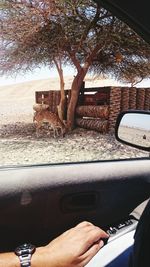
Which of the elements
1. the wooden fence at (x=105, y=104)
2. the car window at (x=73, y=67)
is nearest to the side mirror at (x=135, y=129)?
the car window at (x=73, y=67)

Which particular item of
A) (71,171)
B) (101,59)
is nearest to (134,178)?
(71,171)

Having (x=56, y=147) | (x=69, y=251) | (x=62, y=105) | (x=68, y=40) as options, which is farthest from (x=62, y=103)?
(x=69, y=251)

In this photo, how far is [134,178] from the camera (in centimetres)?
243

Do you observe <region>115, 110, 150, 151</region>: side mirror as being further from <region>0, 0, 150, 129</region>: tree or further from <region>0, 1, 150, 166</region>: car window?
<region>0, 0, 150, 129</region>: tree

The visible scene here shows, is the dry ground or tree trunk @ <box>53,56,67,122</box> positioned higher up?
tree trunk @ <box>53,56,67,122</box>

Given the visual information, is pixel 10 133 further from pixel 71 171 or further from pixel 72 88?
pixel 71 171

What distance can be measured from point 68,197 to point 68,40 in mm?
12359

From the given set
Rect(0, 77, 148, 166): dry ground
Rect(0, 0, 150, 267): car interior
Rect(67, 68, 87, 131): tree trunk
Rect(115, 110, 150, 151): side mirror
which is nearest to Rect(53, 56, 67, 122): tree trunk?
Rect(67, 68, 87, 131): tree trunk

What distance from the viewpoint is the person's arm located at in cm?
177

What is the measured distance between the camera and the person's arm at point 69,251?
1771 mm

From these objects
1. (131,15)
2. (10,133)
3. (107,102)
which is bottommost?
(10,133)

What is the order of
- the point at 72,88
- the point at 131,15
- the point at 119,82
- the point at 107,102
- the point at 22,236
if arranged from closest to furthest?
1. the point at 131,15
2. the point at 22,236
3. the point at 107,102
4. the point at 72,88
5. the point at 119,82

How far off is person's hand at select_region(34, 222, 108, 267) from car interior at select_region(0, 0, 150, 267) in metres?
0.09

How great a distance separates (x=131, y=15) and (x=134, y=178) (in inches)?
61.0
